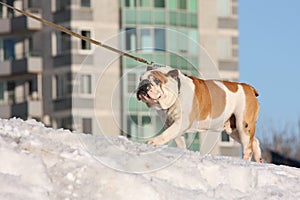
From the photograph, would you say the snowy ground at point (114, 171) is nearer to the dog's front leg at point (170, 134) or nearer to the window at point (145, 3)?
the dog's front leg at point (170, 134)

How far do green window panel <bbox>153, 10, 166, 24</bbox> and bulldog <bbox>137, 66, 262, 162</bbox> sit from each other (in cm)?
5971

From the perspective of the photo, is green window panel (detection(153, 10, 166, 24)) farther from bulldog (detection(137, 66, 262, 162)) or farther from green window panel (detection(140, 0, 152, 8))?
bulldog (detection(137, 66, 262, 162))

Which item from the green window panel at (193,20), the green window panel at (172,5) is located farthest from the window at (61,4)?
the green window panel at (193,20)

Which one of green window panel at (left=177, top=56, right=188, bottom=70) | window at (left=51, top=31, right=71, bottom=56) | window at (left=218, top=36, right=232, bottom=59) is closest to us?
green window panel at (left=177, top=56, right=188, bottom=70)

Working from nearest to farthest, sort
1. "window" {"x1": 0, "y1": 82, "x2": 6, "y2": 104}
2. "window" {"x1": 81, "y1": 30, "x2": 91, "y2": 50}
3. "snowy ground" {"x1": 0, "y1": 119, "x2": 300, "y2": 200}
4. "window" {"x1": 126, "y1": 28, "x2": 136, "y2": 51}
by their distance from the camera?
"snowy ground" {"x1": 0, "y1": 119, "x2": 300, "y2": 200} → "window" {"x1": 126, "y1": 28, "x2": 136, "y2": 51} → "window" {"x1": 81, "y1": 30, "x2": 91, "y2": 50} → "window" {"x1": 0, "y1": 82, "x2": 6, "y2": 104}

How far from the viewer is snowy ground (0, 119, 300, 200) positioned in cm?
1060

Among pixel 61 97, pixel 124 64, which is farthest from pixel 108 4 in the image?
pixel 124 64

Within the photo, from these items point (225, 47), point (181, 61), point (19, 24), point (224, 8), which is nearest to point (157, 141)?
point (181, 61)

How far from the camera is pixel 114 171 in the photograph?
35.9ft

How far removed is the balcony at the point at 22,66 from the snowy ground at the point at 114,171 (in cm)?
6418

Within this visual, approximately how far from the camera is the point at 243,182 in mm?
11758

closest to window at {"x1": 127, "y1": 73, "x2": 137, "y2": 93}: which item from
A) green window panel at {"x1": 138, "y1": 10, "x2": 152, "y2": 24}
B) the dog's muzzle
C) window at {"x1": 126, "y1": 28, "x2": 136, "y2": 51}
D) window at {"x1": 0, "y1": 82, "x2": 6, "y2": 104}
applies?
the dog's muzzle

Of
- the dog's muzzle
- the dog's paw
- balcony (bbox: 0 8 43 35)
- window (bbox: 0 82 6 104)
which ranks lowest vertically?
window (bbox: 0 82 6 104)

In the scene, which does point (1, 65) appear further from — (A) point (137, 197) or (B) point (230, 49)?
(A) point (137, 197)
